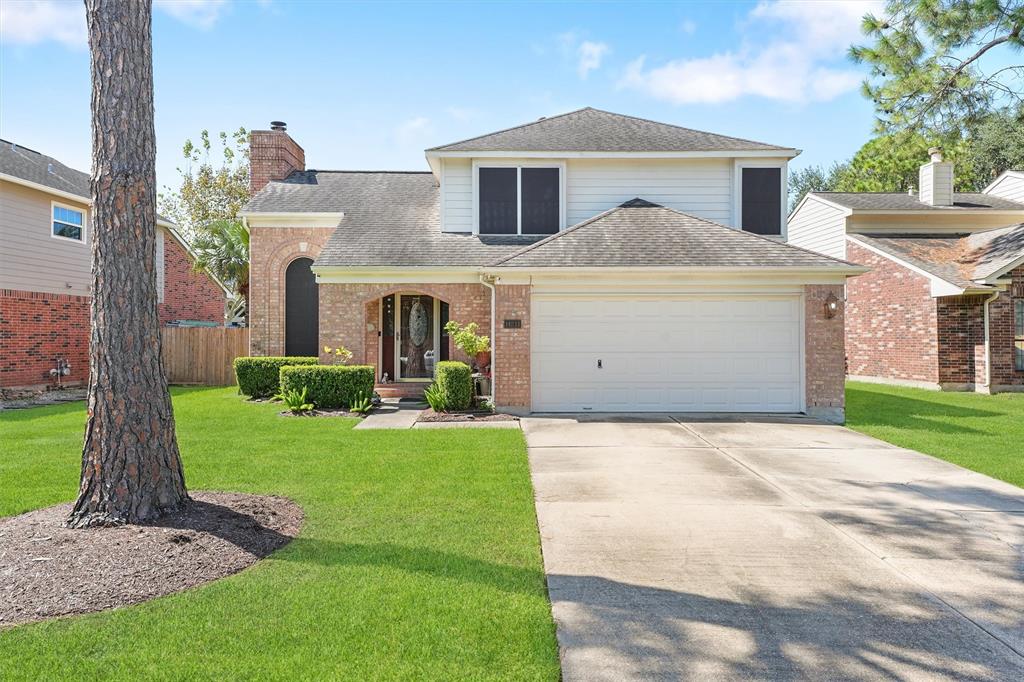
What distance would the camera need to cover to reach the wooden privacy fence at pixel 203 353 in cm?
1792

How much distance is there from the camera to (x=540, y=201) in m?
14.7

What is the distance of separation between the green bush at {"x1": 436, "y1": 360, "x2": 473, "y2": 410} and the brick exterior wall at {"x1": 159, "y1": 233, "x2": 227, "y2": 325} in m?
14.5

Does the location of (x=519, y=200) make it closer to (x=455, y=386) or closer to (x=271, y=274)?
(x=455, y=386)

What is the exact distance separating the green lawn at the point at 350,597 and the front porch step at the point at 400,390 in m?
6.85

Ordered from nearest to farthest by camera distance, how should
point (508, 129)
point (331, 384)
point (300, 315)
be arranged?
point (331, 384)
point (508, 129)
point (300, 315)

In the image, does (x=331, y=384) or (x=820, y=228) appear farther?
Result: (x=820, y=228)

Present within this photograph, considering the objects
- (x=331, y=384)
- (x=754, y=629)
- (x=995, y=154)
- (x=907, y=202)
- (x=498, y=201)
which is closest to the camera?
(x=754, y=629)

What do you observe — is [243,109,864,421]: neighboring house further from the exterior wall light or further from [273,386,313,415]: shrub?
[273,386,313,415]: shrub

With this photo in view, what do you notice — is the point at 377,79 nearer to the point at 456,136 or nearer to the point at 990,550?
the point at 456,136

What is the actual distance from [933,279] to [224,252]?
21.8m

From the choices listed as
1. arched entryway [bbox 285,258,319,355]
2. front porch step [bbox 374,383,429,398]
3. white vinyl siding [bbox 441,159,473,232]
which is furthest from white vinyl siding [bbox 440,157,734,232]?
arched entryway [bbox 285,258,319,355]

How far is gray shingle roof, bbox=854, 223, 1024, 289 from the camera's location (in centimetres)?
1579

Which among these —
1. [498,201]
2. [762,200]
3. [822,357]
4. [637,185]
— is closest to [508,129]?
[498,201]

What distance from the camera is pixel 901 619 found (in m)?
3.61
